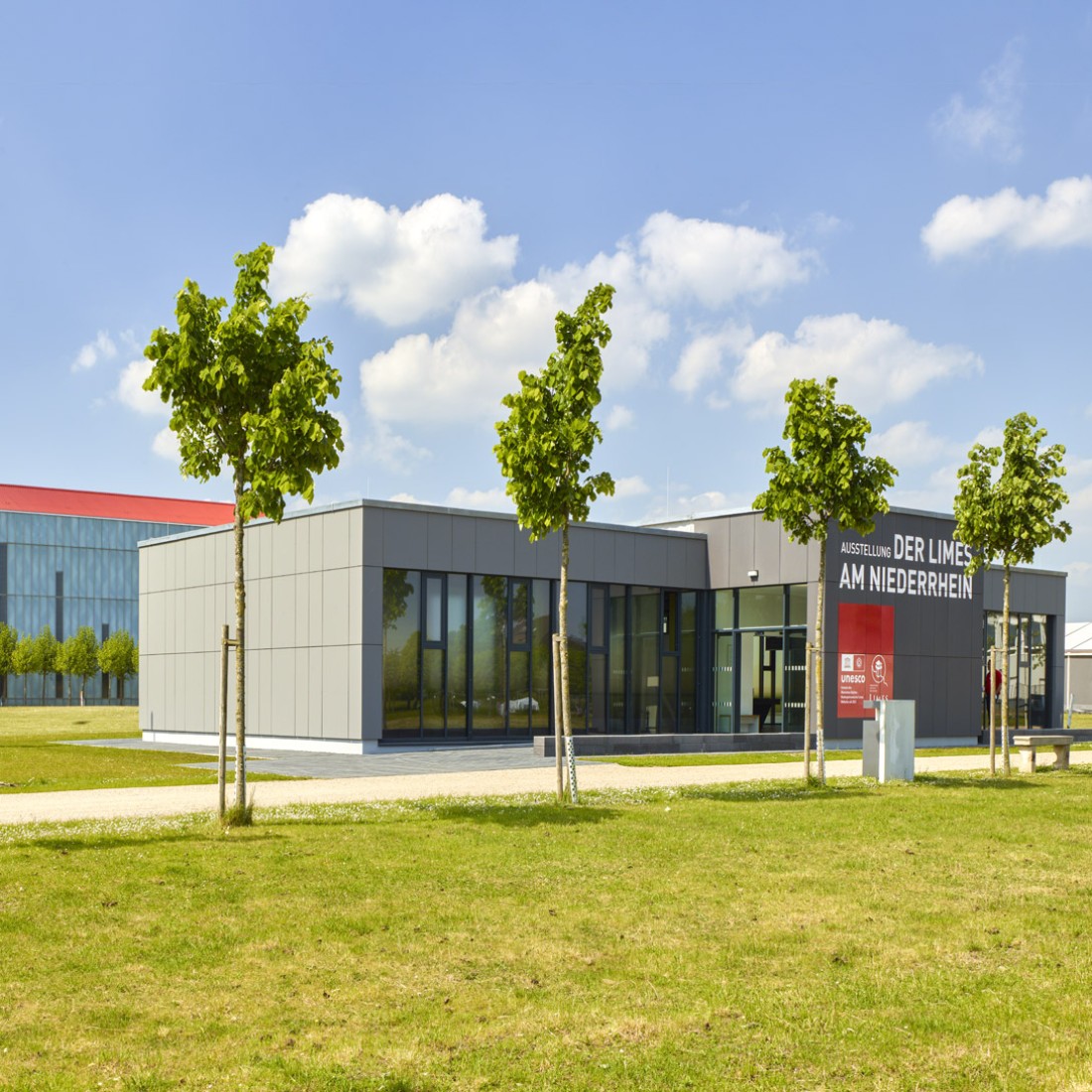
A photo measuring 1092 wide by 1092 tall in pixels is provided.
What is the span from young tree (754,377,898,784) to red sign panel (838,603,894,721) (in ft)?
48.4

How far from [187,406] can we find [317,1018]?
9154 millimetres

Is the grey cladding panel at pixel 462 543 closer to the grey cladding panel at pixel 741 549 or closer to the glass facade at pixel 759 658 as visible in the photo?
the grey cladding panel at pixel 741 549

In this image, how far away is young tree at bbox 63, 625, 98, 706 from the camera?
326 ft

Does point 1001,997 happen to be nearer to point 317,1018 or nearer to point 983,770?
point 317,1018

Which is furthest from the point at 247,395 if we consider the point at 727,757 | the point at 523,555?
the point at 523,555

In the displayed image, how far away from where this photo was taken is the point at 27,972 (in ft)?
25.7

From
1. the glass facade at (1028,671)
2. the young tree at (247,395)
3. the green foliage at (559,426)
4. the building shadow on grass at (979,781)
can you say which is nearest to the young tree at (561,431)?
the green foliage at (559,426)

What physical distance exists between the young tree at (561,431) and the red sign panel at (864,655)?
762 inches

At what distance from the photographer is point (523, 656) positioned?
34.9 m

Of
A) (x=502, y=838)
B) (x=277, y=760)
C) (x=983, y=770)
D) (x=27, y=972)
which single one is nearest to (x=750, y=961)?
(x=27, y=972)

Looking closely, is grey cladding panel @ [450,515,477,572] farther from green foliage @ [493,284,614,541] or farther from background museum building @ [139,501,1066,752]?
green foliage @ [493,284,614,541]

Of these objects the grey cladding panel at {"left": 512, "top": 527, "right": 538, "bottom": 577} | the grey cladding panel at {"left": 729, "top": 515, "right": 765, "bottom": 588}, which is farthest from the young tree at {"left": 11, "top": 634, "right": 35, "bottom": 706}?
the grey cladding panel at {"left": 729, "top": 515, "right": 765, "bottom": 588}

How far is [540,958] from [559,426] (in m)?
9.64

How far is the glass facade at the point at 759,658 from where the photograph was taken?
35.7 metres
